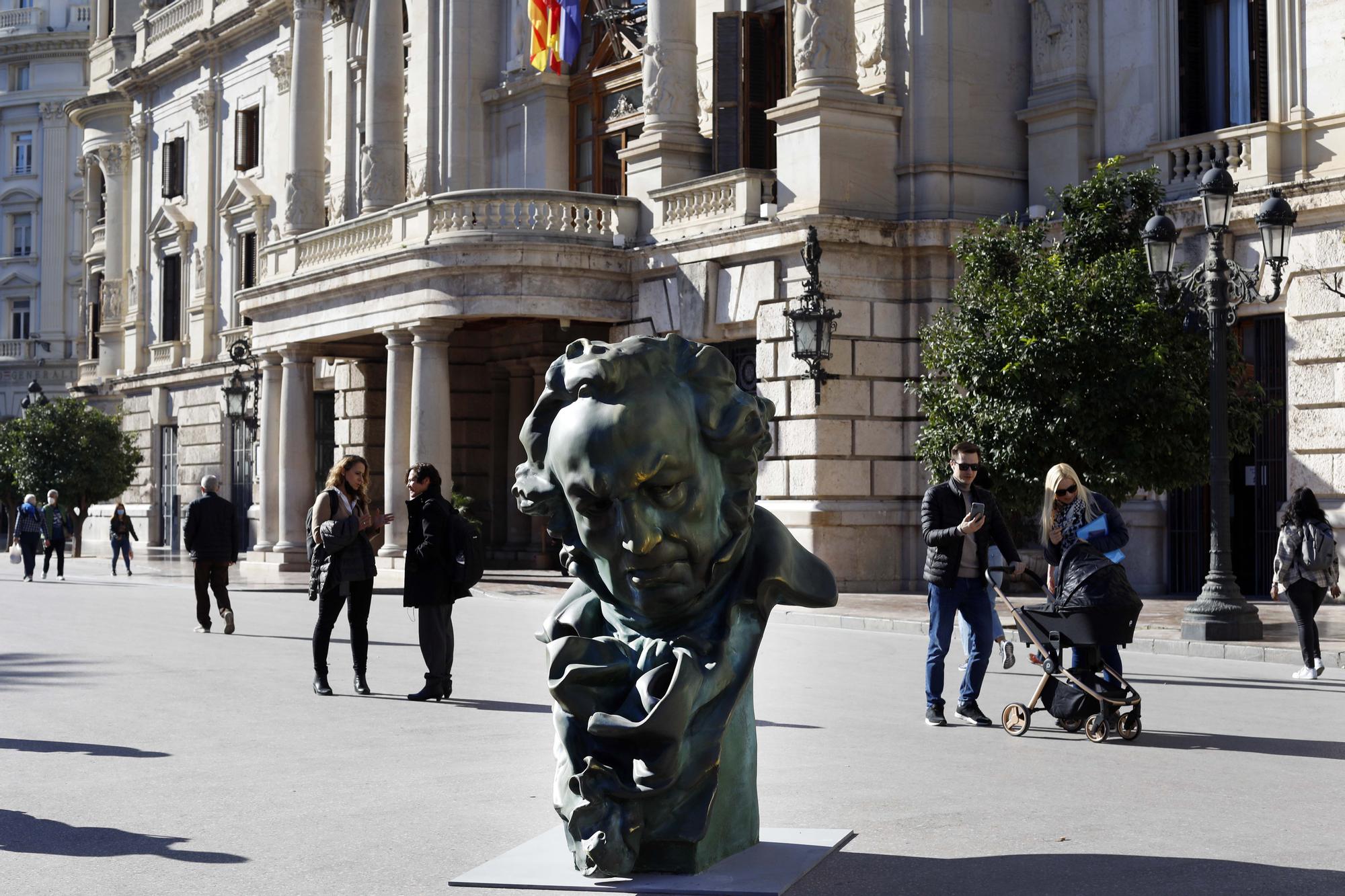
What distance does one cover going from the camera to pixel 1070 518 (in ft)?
35.6

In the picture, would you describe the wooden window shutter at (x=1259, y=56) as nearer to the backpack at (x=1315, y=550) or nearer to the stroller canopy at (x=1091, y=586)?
the backpack at (x=1315, y=550)

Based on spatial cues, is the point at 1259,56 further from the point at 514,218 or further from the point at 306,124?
the point at 306,124

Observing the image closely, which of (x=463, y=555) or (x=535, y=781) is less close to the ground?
(x=463, y=555)

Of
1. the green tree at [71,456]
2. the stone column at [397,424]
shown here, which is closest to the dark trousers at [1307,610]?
the stone column at [397,424]

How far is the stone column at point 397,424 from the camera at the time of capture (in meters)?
29.4

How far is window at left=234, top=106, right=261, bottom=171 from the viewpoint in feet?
148

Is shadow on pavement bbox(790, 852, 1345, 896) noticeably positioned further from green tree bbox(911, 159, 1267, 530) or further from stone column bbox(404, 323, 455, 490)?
stone column bbox(404, 323, 455, 490)

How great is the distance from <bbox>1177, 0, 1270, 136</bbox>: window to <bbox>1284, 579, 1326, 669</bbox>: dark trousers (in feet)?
A: 37.1

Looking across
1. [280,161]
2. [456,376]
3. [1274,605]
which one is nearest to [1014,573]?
[1274,605]

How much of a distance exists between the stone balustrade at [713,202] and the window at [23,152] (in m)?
50.3

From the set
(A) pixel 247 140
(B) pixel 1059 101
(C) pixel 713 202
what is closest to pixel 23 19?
(A) pixel 247 140

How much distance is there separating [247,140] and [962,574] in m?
37.8

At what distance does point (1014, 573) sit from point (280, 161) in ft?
117

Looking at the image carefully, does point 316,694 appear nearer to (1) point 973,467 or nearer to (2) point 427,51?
(1) point 973,467
